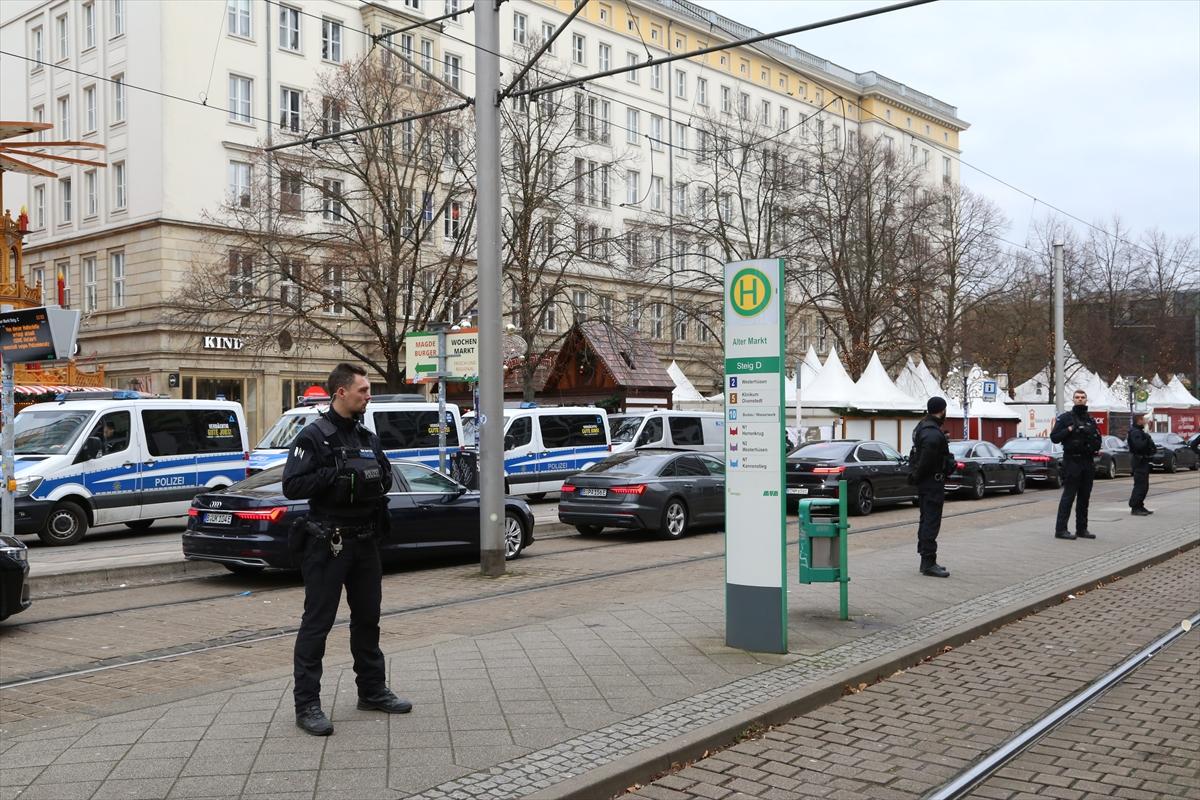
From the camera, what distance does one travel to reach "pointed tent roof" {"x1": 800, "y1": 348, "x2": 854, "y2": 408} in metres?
34.7

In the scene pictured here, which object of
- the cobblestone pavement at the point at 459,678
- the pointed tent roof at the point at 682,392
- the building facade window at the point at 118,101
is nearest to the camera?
the cobblestone pavement at the point at 459,678

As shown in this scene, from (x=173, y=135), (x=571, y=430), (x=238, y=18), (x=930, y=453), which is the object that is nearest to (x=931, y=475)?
(x=930, y=453)

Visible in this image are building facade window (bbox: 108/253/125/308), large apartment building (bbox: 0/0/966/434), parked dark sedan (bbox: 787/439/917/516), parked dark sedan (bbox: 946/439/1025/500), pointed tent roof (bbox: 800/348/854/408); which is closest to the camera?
parked dark sedan (bbox: 787/439/917/516)

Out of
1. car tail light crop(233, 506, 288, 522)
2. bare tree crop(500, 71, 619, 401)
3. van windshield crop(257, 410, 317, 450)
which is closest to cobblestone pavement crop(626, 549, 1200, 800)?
car tail light crop(233, 506, 288, 522)

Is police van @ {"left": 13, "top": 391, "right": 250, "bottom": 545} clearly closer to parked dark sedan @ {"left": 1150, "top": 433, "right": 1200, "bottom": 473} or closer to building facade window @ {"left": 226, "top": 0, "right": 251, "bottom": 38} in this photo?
building facade window @ {"left": 226, "top": 0, "right": 251, "bottom": 38}

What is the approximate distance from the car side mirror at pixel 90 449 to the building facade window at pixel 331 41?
29099mm

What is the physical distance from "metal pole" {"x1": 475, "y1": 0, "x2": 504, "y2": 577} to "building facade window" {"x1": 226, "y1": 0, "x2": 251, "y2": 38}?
30.9 metres

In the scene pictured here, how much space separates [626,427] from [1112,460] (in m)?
17.5

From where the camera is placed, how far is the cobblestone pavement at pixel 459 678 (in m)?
5.04

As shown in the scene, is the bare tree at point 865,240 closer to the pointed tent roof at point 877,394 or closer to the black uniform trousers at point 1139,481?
the pointed tent roof at point 877,394

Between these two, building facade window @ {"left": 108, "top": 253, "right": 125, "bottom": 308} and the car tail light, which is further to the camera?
building facade window @ {"left": 108, "top": 253, "right": 125, "bottom": 308}

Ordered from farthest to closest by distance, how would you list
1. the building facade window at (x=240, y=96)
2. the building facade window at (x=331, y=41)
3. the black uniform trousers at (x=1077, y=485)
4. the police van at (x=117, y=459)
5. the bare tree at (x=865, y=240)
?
the building facade window at (x=331, y=41)
the bare tree at (x=865, y=240)
the building facade window at (x=240, y=96)
the police van at (x=117, y=459)
the black uniform trousers at (x=1077, y=485)

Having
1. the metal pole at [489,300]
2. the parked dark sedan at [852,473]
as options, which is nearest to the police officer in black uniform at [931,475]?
the metal pole at [489,300]

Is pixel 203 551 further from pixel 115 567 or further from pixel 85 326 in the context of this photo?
pixel 85 326
